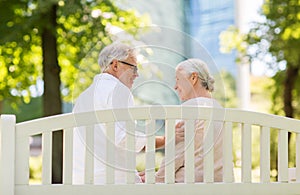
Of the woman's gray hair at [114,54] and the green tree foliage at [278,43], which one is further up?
the green tree foliage at [278,43]

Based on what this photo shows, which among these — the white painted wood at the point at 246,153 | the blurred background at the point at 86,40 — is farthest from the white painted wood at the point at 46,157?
the blurred background at the point at 86,40

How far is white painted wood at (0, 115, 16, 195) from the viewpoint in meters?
2.55

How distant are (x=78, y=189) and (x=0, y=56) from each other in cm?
515

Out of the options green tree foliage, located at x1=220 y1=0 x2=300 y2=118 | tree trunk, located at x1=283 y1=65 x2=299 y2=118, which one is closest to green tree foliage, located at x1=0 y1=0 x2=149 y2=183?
green tree foliage, located at x1=220 y1=0 x2=300 y2=118

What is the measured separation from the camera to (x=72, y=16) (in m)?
7.42

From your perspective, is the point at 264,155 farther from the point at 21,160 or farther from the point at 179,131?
the point at 21,160

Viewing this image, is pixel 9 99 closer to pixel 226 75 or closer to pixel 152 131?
pixel 152 131

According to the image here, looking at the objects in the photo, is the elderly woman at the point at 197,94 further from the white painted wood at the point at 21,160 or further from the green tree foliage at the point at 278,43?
the green tree foliage at the point at 278,43

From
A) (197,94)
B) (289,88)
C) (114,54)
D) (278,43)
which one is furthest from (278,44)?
(114,54)

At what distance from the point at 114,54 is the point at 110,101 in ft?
0.74

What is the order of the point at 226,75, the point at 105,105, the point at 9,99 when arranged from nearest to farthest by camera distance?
the point at 105,105
the point at 9,99
the point at 226,75

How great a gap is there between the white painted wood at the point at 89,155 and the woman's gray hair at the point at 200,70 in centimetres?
48

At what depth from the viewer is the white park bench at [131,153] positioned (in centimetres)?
258

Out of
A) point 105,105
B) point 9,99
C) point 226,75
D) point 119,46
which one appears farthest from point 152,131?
point 226,75
